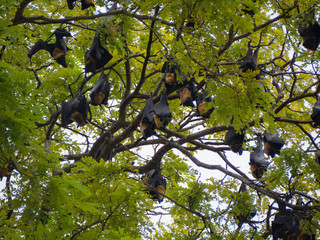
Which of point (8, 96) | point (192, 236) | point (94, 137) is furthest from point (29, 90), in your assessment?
point (94, 137)

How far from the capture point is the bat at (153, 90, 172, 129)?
21.7 feet

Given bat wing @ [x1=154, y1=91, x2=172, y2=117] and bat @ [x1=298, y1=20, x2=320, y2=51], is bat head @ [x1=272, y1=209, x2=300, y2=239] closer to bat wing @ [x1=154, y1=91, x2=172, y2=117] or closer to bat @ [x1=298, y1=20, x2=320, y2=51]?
bat wing @ [x1=154, y1=91, x2=172, y2=117]

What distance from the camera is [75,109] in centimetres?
704

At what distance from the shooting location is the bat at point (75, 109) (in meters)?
7.04

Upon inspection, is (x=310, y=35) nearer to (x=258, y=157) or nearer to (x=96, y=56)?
(x=258, y=157)

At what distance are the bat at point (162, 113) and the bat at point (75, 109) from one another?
1.28 meters

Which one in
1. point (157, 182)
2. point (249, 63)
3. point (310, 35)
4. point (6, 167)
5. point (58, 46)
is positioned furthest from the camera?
point (157, 182)

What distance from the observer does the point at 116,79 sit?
8.28 metres

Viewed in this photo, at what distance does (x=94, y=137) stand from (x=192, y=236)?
3867 mm

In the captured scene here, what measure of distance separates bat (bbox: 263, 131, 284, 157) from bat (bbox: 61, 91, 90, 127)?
3043 mm

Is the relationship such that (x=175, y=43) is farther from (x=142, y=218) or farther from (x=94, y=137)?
(x=94, y=137)

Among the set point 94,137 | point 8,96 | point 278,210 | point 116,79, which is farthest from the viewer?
point 94,137

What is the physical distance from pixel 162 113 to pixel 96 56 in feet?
4.36

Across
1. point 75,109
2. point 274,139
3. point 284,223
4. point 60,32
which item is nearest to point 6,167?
point 75,109
